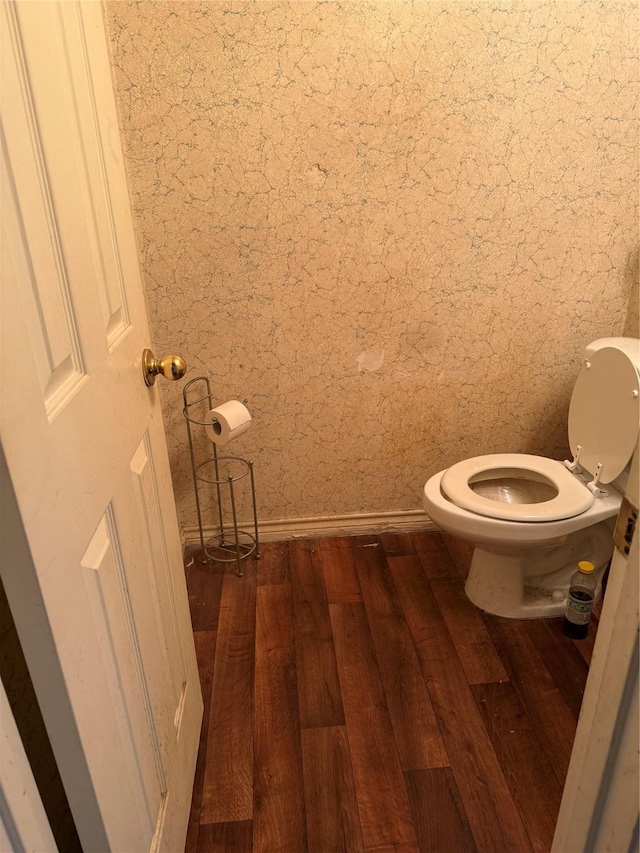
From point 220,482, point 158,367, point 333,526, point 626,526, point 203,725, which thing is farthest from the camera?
point 333,526

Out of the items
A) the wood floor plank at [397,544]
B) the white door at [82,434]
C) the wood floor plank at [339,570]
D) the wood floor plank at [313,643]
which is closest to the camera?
the white door at [82,434]

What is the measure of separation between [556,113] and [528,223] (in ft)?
1.04

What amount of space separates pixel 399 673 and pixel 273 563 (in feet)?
2.20

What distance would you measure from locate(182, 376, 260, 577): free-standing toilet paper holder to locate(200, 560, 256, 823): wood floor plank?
17cm

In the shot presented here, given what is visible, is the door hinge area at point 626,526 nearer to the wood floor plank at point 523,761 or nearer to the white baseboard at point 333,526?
the wood floor plank at point 523,761

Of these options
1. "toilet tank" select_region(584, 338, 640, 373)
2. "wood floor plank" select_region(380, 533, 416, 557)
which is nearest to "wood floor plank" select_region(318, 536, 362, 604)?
"wood floor plank" select_region(380, 533, 416, 557)

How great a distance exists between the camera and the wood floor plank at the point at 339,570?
6.68 feet

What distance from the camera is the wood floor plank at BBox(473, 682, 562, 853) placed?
51.9 inches

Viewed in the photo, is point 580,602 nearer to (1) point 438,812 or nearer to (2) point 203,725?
(1) point 438,812

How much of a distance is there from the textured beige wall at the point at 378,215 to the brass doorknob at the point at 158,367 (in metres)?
0.88

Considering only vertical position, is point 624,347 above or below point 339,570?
above

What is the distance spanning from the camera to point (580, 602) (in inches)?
70.8

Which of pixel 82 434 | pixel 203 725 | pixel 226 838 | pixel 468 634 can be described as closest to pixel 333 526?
pixel 468 634

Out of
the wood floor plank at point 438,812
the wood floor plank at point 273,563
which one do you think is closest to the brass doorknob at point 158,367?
the wood floor plank at point 438,812
